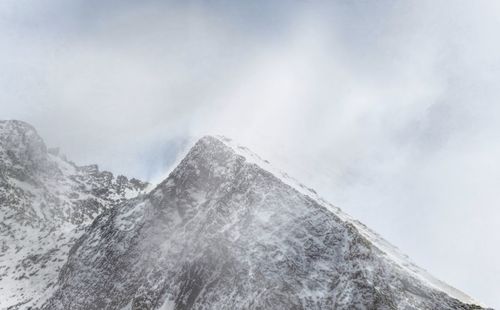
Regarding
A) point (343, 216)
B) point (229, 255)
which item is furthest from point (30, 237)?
point (343, 216)

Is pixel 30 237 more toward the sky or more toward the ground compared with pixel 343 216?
more toward the ground

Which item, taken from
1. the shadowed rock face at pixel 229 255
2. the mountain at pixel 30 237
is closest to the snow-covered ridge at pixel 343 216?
the shadowed rock face at pixel 229 255

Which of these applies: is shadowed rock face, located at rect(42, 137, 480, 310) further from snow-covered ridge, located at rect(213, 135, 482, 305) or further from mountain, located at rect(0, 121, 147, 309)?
mountain, located at rect(0, 121, 147, 309)

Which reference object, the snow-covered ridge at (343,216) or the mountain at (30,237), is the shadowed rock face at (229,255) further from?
the mountain at (30,237)

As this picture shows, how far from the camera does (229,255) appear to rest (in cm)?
6856

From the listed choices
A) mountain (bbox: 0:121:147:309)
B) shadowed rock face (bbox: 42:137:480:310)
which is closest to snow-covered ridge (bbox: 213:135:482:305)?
shadowed rock face (bbox: 42:137:480:310)

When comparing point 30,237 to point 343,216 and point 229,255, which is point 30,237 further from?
point 343,216

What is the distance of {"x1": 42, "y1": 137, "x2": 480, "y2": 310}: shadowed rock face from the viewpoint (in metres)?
57.8

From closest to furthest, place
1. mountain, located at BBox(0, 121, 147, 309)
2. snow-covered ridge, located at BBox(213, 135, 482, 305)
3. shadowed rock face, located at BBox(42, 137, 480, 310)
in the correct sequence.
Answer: shadowed rock face, located at BBox(42, 137, 480, 310) < snow-covered ridge, located at BBox(213, 135, 482, 305) < mountain, located at BBox(0, 121, 147, 309)

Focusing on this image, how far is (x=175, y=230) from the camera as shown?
8650cm

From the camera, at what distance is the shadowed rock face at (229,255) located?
57.8 metres

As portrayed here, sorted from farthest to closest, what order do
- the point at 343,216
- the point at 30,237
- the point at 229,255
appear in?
the point at 30,237
the point at 343,216
the point at 229,255

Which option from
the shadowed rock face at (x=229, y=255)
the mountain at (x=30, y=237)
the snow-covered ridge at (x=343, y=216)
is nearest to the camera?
the shadowed rock face at (x=229, y=255)

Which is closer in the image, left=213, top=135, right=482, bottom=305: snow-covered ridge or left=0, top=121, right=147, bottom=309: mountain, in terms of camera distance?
left=213, top=135, right=482, bottom=305: snow-covered ridge
